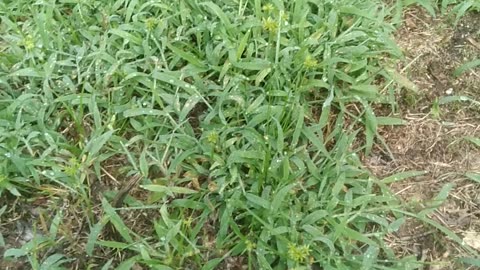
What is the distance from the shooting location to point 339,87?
2.51m

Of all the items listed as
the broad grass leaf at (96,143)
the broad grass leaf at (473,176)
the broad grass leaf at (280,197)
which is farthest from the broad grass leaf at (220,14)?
the broad grass leaf at (473,176)

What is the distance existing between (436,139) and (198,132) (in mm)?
913

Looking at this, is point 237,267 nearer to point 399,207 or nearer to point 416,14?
point 399,207

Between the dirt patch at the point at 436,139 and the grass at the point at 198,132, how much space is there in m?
0.06

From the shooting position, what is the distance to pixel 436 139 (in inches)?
97.7

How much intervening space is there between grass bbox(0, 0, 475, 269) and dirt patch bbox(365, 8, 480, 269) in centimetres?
6

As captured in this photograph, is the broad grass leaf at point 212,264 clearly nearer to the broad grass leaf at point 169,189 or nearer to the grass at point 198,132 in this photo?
the grass at point 198,132

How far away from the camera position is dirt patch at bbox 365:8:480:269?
7.39ft

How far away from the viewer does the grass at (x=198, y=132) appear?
2.18m

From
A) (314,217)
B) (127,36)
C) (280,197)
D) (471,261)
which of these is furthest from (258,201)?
(127,36)

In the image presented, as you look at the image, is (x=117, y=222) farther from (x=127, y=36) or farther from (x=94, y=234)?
(x=127, y=36)

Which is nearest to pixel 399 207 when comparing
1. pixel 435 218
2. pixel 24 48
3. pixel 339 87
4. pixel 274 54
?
pixel 435 218

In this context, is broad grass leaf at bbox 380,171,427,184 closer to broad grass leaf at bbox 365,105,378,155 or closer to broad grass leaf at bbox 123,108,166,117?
broad grass leaf at bbox 365,105,378,155

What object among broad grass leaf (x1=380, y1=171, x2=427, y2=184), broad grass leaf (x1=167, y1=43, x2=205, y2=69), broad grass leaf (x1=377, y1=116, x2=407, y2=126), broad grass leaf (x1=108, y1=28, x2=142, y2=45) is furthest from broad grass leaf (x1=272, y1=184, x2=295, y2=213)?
broad grass leaf (x1=108, y1=28, x2=142, y2=45)
